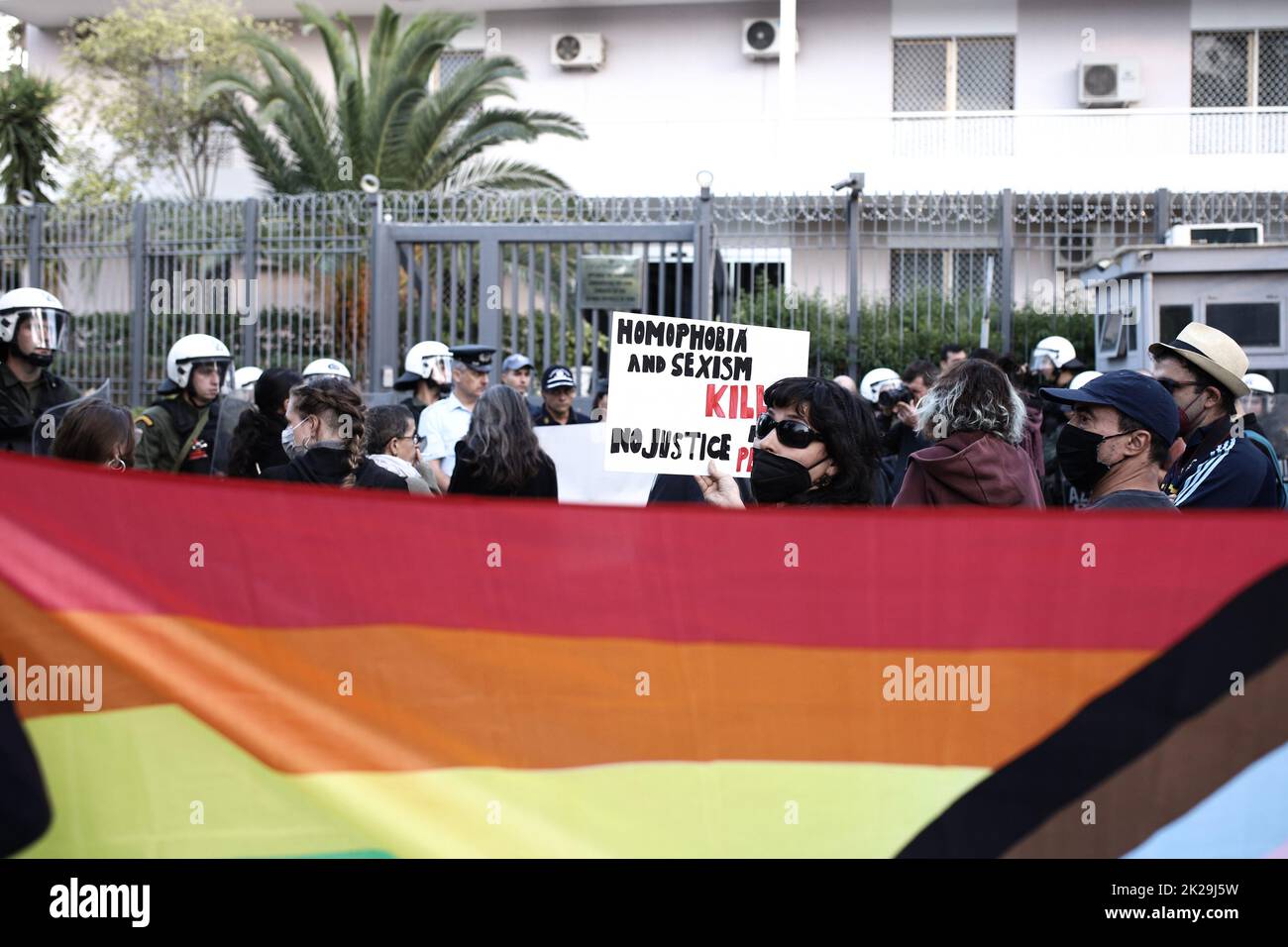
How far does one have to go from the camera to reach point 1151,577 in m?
3.19

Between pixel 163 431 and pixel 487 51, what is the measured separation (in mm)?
21406

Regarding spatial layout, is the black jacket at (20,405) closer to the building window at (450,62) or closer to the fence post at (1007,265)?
the fence post at (1007,265)

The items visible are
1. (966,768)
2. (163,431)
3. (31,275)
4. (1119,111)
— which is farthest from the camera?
(1119,111)

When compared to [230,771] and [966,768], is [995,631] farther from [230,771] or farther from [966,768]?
[230,771]

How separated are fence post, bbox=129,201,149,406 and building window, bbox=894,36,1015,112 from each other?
51.6 feet

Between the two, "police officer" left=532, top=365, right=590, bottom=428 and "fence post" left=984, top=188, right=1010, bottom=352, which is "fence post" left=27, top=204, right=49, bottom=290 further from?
"fence post" left=984, top=188, right=1010, bottom=352

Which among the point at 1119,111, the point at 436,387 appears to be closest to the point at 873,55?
the point at 1119,111

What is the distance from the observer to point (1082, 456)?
163 inches

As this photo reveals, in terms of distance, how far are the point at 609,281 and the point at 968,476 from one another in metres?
8.07

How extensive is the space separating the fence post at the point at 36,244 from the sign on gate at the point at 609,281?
6.52 metres

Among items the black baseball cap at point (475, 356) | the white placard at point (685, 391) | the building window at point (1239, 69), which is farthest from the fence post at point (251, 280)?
the building window at point (1239, 69)

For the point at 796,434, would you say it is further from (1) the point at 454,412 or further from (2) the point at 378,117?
(2) the point at 378,117

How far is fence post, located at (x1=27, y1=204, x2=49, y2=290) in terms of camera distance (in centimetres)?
1455

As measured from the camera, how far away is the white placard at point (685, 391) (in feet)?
17.0
